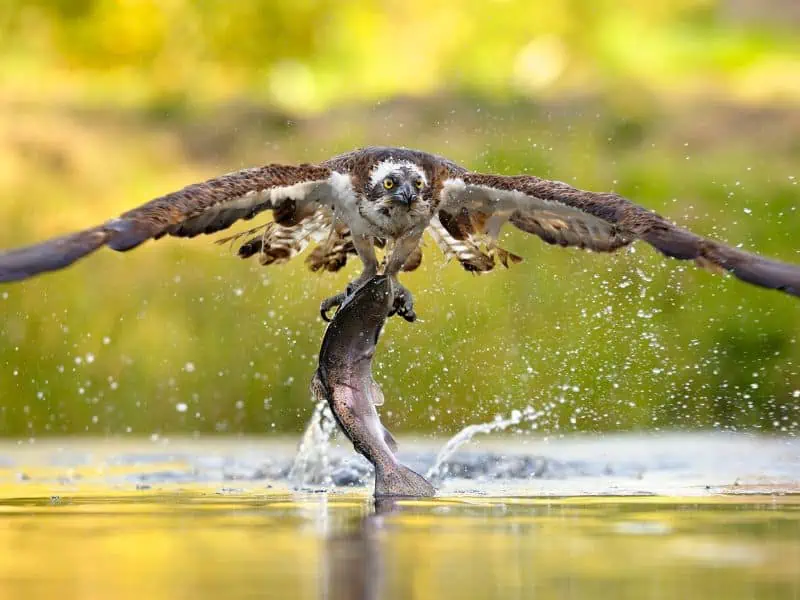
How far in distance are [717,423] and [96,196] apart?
9.94 m

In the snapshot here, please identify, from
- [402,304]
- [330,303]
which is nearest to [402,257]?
[402,304]

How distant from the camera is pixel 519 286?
63.0ft

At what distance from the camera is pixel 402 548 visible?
8.40 meters

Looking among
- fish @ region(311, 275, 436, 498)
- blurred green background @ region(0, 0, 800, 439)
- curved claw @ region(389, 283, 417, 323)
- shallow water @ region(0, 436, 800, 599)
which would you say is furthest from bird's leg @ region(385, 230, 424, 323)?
blurred green background @ region(0, 0, 800, 439)

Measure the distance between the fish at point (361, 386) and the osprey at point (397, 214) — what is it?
266mm

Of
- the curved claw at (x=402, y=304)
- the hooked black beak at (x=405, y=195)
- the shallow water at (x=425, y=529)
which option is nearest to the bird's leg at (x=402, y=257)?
the curved claw at (x=402, y=304)

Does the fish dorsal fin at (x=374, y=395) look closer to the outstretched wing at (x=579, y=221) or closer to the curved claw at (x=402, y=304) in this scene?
the curved claw at (x=402, y=304)

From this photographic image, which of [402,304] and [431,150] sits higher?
[431,150]

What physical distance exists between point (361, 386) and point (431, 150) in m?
12.8

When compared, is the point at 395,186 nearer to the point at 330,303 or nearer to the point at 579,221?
the point at 330,303

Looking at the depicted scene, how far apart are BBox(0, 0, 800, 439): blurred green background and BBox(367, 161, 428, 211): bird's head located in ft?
5.35

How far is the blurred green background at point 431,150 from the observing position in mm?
17422

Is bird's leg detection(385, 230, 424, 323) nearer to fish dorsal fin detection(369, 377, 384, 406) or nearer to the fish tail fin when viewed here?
fish dorsal fin detection(369, 377, 384, 406)

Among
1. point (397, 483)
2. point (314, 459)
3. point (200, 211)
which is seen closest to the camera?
point (200, 211)
